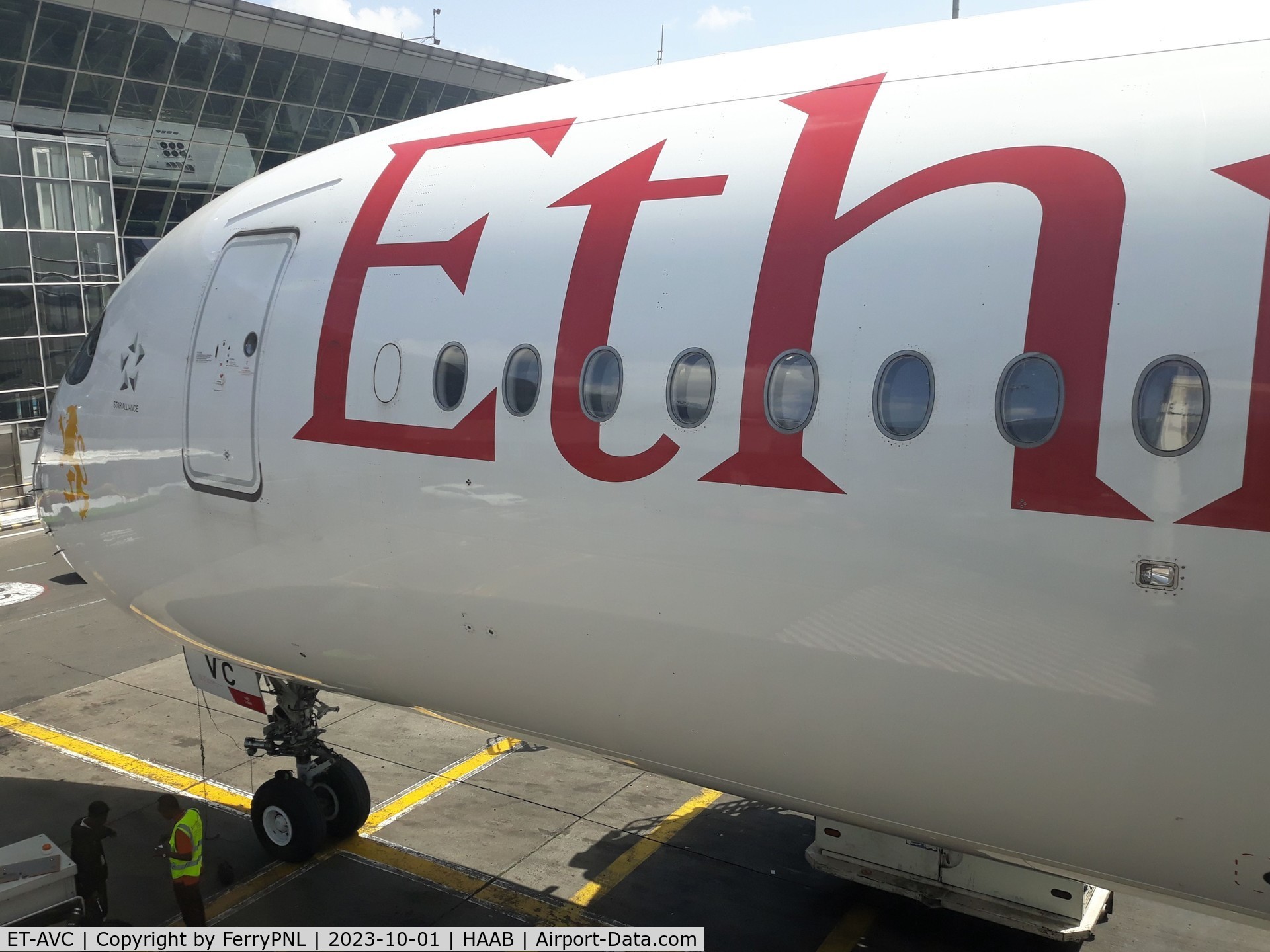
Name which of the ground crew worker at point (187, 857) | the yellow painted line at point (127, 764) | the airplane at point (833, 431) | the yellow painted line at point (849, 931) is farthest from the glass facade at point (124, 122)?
the yellow painted line at point (849, 931)

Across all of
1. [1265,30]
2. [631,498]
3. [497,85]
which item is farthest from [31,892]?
[497,85]

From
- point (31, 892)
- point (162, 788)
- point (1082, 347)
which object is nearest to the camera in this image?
point (1082, 347)

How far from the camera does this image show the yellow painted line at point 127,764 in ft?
39.9

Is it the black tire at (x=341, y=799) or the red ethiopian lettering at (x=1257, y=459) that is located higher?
the red ethiopian lettering at (x=1257, y=459)

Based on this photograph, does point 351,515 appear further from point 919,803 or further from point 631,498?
point 919,803

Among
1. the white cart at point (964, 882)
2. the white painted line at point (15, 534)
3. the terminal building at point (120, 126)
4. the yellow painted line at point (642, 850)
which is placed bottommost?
the white painted line at point (15, 534)

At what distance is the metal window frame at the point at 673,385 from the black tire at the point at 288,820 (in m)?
6.72

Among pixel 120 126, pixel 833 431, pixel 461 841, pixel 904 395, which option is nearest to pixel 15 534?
pixel 120 126

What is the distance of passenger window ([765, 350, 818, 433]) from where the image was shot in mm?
5293

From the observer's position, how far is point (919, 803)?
5.50 metres

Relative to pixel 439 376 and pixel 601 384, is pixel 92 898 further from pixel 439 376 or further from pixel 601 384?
pixel 601 384

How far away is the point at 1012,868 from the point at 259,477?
20.2 feet

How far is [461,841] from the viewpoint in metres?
11.0

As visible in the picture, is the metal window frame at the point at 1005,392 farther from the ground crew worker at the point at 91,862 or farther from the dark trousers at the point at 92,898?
the dark trousers at the point at 92,898
